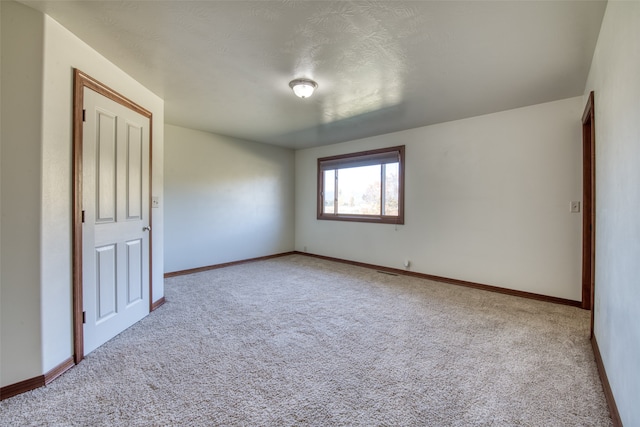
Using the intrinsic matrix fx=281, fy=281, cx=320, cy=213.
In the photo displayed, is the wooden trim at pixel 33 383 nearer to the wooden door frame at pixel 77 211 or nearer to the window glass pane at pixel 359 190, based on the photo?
→ the wooden door frame at pixel 77 211

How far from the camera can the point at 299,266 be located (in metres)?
5.20

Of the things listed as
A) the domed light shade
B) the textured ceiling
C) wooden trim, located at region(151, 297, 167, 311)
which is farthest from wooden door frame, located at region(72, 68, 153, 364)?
the domed light shade

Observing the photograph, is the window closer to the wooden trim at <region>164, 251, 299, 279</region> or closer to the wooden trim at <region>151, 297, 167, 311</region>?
the wooden trim at <region>164, 251, 299, 279</region>

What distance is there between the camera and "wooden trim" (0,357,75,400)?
1669 mm

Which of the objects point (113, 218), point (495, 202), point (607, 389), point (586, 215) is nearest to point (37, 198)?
point (113, 218)

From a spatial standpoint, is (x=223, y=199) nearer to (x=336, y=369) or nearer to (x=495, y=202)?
(x=336, y=369)

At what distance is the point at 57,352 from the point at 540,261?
4.73 m

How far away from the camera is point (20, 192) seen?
1.72 m

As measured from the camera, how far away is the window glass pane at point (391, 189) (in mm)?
4820

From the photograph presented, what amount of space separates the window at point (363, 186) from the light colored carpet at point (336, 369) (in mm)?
1986

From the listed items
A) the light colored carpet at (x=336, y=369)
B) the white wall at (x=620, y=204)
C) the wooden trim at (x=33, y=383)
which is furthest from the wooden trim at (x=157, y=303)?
the white wall at (x=620, y=204)

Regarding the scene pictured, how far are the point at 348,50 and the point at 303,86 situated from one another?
69cm

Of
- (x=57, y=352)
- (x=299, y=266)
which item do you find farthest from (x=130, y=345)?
(x=299, y=266)

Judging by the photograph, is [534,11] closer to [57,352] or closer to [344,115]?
[344,115]
